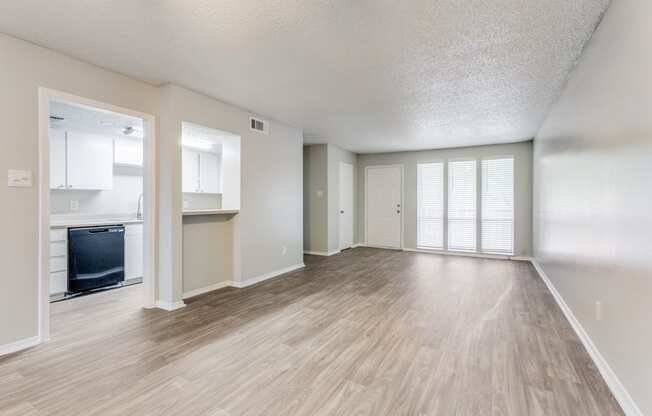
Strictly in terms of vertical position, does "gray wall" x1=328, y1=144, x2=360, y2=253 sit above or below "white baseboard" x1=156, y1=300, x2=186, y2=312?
above

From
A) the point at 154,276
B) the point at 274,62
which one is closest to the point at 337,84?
the point at 274,62

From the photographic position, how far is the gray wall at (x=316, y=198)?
21.9 ft

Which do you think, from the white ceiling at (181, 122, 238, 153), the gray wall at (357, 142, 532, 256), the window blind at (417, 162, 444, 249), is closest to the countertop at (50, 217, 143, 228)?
the white ceiling at (181, 122, 238, 153)

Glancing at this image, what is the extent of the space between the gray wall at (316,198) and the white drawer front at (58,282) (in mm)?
4195

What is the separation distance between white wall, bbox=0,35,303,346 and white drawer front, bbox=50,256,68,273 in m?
1.50

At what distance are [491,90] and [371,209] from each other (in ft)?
15.4

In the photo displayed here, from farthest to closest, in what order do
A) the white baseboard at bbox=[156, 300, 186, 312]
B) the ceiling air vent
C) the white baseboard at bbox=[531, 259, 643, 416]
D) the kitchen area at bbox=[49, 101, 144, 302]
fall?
the ceiling air vent, the kitchen area at bbox=[49, 101, 144, 302], the white baseboard at bbox=[156, 300, 186, 312], the white baseboard at bbox=[531, 259, 643, 416]

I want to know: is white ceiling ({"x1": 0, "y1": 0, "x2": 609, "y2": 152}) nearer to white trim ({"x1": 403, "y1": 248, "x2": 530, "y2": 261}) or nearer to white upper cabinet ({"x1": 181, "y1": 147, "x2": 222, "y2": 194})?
white upper cabinet ({"x1": 181, "y1": 147, "x2": 222, "y2": 194})

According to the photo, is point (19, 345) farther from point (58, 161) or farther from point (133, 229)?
point (58, 161)

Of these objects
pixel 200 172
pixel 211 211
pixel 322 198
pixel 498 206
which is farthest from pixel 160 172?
pixel 498 206

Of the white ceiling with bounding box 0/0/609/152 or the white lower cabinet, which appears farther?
the white lower cabinet

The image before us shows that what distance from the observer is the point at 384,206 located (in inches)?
304

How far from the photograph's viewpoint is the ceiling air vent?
441 cm

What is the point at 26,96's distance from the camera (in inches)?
98.1
